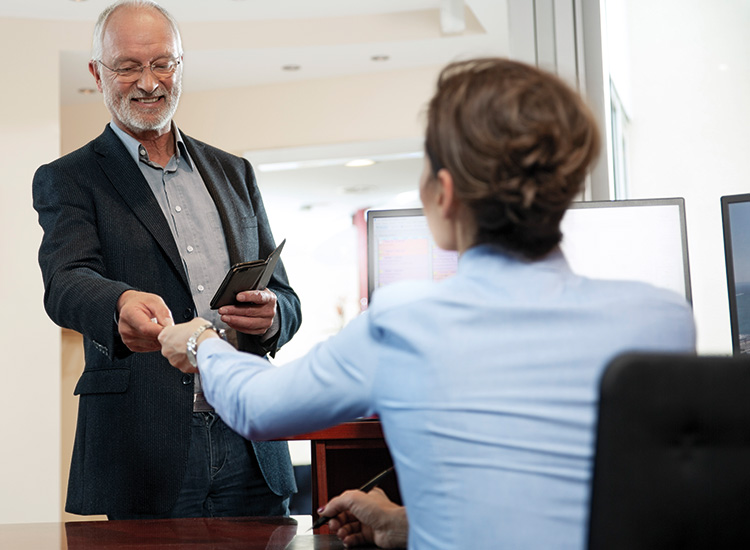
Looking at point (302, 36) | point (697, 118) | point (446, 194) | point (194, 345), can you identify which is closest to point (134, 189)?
point (194, 345)

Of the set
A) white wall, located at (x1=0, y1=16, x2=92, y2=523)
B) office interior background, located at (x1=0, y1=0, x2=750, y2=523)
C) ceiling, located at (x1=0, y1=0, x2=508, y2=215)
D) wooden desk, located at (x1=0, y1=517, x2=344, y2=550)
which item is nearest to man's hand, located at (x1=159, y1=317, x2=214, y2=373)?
wooden desk, located at (x1=0, y1=517, x2=344, y2=550)

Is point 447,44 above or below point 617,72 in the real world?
above

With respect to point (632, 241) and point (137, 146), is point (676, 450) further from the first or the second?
point (137, 146)

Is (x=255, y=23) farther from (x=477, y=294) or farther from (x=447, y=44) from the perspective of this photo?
(x=477, y=294)

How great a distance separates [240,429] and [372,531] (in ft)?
1.15

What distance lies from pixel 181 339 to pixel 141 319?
26cm

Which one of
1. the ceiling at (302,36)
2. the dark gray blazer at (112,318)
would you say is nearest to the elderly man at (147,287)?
the dark gray blazer at (112,318)

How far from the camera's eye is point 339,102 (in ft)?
20.1

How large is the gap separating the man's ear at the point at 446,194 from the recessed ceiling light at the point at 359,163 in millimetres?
5860

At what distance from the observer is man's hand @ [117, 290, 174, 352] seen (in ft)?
4.93

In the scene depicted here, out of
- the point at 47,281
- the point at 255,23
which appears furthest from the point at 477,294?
the point at 255,23

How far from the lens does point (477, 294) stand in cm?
90

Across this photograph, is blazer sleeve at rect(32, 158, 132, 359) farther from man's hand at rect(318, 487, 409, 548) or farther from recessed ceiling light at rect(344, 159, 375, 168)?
recessed ceiling light at rect(344, 159, 375, 168)

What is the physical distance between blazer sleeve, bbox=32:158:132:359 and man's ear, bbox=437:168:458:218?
88 cm
